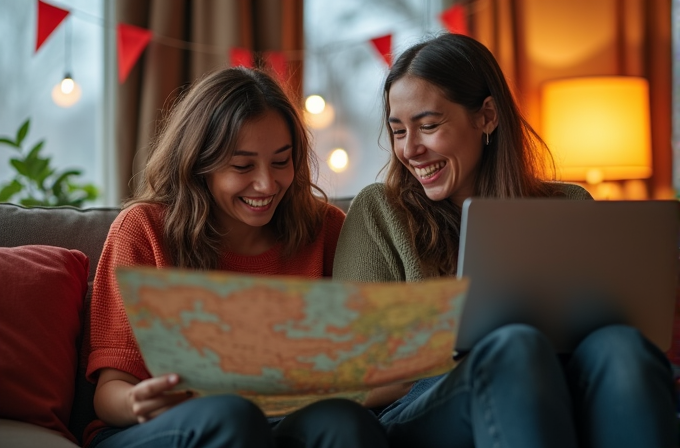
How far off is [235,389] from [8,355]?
1.56 ft

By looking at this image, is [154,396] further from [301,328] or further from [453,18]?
[453,18]

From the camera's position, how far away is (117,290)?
57.0 inches

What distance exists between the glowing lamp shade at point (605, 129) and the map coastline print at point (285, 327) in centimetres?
192

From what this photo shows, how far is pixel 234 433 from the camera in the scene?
3.64 ft

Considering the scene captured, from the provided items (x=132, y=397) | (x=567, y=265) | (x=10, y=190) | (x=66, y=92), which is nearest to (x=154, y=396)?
(x=132, y=397)

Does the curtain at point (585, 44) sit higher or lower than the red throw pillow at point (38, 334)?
higher

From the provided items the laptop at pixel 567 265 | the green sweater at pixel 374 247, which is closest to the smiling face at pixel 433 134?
the green sweater at pixel 374 247

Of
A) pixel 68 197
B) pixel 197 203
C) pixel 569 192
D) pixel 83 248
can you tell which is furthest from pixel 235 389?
pixel 68 197

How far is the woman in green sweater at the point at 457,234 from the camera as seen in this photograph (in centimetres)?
117

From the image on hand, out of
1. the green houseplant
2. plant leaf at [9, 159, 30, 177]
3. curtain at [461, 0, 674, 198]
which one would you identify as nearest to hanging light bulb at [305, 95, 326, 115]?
curtain at [461, 0, 674, 198]

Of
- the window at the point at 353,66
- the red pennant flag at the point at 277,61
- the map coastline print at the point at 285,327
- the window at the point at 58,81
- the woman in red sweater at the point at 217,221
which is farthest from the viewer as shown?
the window at the point at 353,66

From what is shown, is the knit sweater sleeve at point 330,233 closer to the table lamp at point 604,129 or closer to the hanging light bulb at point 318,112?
the hanging light bulb at point 318,112

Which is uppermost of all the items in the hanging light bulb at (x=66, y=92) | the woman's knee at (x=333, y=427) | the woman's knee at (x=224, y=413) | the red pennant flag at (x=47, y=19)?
the red pennant flag at (x=47, y=19)

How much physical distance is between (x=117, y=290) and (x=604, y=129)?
199 cm
